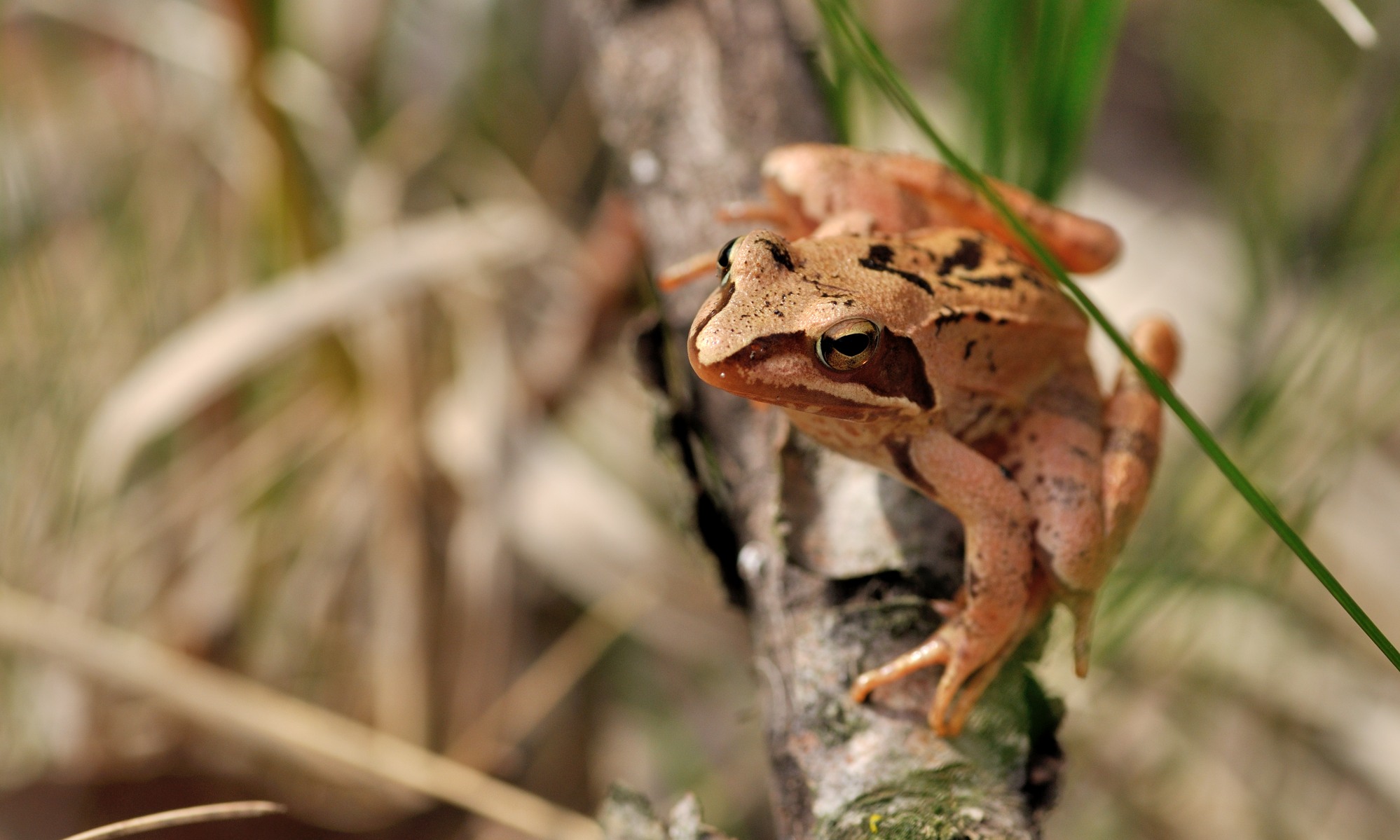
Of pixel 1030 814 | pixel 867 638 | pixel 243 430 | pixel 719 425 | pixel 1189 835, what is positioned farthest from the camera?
pixel 243 430

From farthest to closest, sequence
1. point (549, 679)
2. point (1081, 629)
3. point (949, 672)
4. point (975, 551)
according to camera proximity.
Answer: point (549, 679), point (1081, 629), point (975, 551), point (949, 672)

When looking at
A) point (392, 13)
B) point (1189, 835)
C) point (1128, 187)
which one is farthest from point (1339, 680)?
point (392, 13)

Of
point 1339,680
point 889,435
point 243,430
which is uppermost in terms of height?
point 889,435

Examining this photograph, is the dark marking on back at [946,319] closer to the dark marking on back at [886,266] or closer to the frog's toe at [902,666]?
the dark marking on back at [886,266]

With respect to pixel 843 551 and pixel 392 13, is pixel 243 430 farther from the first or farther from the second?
pixel 843 551

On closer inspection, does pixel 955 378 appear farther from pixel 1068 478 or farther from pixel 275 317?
pixel 275 317

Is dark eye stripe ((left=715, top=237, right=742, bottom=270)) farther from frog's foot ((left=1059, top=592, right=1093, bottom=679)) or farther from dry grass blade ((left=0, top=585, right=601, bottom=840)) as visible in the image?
dry grass blade ((left=0, top=585, right=601, bottom=840))

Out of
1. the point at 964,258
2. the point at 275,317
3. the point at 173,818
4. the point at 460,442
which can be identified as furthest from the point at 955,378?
the point at 275,317
